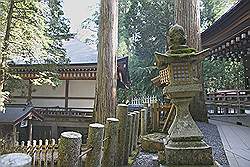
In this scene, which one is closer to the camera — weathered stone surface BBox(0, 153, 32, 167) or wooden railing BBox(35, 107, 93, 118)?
weathered stone surface BBox(0, 153, 32, 167)

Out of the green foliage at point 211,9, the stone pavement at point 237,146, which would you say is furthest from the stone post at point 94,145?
the green foliage at point 211,9

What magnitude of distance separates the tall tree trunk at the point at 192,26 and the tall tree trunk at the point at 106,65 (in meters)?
2.23

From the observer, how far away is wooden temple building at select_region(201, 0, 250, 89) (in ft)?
21.2

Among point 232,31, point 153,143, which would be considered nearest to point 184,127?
point 153,143

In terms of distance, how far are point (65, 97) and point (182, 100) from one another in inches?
411

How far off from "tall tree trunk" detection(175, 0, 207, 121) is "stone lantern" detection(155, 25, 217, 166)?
13.3 ft

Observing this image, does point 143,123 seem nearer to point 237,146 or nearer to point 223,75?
point 237,146

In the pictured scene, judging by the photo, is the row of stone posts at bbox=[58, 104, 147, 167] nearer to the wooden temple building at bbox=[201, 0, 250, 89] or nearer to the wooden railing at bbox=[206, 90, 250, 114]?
the wooden temple building at bbox=[201, 0, 250, 89]

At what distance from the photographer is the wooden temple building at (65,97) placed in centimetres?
1187

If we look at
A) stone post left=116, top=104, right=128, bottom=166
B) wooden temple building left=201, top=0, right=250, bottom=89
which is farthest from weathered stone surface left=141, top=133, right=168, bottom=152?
wooden temple building left=201, top=0, right=250, bottom=89

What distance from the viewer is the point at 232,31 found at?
7980 mm

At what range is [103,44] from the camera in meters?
8.23

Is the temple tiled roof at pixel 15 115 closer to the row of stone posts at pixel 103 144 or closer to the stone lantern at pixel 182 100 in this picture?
the row of stone posts at pixel 103 144

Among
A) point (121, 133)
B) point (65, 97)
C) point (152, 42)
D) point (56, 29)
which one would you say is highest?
point (152, 42)
